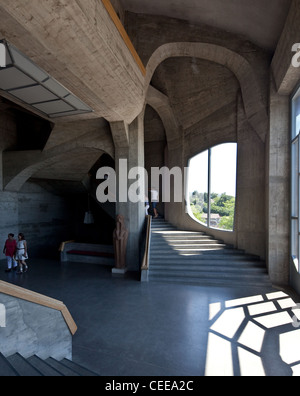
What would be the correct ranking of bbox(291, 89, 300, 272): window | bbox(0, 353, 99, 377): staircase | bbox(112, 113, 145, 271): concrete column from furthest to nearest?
bbox(112, 113, 145, 271): concrete column → bbox(291, 89, 300, 272): window → bbox(0, 353, 99, 377): staircase

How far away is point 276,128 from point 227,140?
2.28 meters

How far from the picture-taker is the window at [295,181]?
6176 mm

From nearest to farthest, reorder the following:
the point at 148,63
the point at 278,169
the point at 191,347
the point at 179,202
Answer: the point at 191,347, the point at 278,169, the point at 148,63, the point at 179,202

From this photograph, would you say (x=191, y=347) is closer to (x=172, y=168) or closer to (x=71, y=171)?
(x=172, y=168)

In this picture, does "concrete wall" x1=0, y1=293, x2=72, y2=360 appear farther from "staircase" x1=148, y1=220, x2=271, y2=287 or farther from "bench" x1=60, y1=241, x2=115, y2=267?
"bench" x1=60, y1=241, x2=115, y2=267

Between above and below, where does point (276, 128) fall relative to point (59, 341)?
above

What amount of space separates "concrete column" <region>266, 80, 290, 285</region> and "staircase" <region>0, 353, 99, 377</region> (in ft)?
19.2

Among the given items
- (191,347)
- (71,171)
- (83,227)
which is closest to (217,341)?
(191,347)

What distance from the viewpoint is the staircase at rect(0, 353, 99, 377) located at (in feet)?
6.97

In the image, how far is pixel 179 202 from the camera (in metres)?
10.9

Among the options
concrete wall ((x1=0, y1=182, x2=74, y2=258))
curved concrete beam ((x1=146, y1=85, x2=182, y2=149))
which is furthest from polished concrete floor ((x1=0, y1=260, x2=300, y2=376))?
curved concrete beam ((x1=146, y1=85, x2=182, y2=149))

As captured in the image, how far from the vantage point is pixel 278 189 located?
6.73 meters

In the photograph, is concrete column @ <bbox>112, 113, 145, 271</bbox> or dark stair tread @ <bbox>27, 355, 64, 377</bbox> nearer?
dark stair tread @ <bbox>27, 355, 64, 377</bbox>
